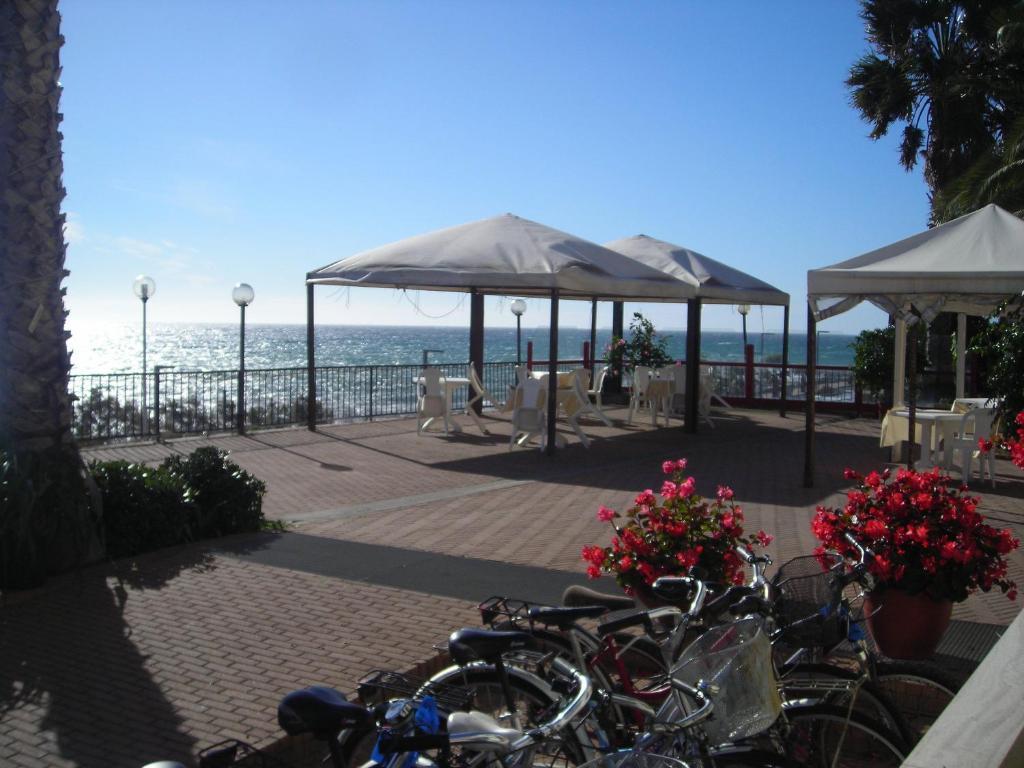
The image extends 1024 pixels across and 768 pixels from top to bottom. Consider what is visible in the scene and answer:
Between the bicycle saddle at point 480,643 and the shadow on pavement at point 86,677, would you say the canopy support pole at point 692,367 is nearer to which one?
the shadow on pavement at point 86,677

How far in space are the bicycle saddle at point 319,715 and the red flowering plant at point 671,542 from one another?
2.56m

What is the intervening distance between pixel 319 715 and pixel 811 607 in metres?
1.91

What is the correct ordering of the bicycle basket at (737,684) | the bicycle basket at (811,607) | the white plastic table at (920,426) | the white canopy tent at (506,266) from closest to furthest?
the bicycle basket at (737,684)
the bicycle basket at (811,607)
the white plastic table at (920,426)
the white canopy tent at (506,266)

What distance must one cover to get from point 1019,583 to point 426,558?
4.30 metres

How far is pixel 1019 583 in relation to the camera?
695 centimetres

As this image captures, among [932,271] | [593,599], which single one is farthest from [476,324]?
[593,599]

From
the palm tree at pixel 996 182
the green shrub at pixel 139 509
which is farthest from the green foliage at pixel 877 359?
the green shrub at pixel 139 509

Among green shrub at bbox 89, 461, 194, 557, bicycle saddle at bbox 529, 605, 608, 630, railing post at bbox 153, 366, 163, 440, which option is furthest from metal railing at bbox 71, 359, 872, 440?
bicycle saddle at bbox 529, 605, 608, 630

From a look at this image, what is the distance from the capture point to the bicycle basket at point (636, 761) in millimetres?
2529

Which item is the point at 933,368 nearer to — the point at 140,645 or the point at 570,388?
the point at 570,388

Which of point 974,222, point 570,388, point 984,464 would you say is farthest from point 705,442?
point 974,222

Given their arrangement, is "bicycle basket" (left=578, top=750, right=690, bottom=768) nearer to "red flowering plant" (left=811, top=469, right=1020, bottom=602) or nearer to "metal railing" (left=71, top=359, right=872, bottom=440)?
"red flowering plant" (left=811, top=469, right=1020, bottom=602)

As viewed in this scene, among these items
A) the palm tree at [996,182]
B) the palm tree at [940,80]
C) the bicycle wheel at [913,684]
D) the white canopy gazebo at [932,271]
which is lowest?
the bicycle wheel at [913,684]

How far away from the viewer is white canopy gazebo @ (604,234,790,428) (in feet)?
55.1
